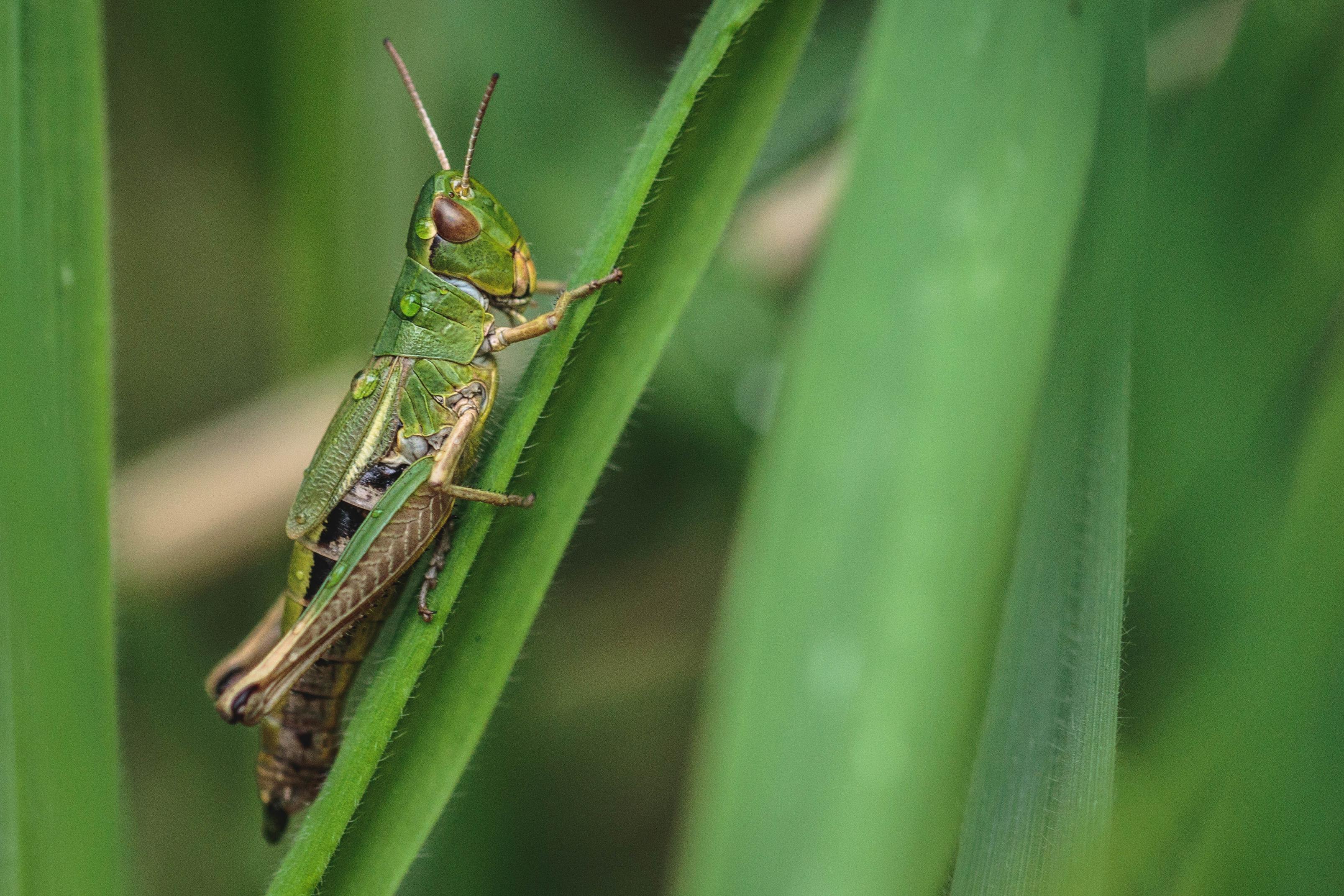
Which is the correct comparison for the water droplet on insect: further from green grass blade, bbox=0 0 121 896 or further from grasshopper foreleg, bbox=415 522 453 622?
green grass blade, bbox=0 0 121 896

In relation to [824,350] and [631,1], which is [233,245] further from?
[824,350]

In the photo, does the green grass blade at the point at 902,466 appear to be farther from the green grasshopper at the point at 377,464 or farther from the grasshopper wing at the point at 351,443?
the grasshopper wing at the point at 351,443

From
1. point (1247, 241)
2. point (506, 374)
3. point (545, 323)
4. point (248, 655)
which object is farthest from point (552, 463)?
point (506, 374)

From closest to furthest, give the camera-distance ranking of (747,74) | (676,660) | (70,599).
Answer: (747,74), (70,599), (676,660)

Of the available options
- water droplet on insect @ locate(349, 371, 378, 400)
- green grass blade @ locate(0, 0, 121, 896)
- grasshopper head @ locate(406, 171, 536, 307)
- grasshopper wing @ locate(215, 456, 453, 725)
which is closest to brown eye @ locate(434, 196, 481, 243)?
grasshopper head @ locate(406, 171, 536, 307)

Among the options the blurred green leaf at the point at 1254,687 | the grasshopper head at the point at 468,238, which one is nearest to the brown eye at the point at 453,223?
the grasshopper head at the point at 468,238

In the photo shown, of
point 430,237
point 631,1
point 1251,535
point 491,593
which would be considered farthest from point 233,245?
point 1251,535
